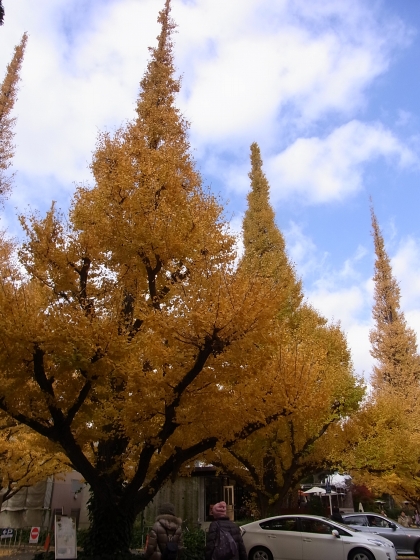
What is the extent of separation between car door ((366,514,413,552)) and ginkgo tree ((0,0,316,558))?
318 inches

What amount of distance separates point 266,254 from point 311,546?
9571mm

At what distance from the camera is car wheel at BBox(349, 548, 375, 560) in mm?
9352

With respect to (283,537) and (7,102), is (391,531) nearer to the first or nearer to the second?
(283,537)

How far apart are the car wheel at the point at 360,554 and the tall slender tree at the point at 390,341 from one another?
18.2 m

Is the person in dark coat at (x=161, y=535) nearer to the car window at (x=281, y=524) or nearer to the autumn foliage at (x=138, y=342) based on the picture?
the autumn foliage at (x=138, y=342)

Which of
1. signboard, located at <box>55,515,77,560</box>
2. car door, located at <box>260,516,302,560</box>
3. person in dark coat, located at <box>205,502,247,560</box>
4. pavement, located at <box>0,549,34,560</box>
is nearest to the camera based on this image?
person in dark coat, located at <box>205,502,247,560</box>

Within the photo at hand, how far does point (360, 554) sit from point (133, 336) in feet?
21.9

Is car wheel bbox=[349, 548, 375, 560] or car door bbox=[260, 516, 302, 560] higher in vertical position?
car door bbox=[260, 516, 302, 560]

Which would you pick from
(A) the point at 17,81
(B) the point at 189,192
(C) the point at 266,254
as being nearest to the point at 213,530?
(B) the point at 189,192

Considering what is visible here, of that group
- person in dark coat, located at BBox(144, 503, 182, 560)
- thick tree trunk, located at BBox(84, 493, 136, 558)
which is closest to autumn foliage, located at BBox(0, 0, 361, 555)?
thick tree trunk, located at BBox(84, 493, 136, 558)

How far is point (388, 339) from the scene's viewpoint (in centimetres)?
2959

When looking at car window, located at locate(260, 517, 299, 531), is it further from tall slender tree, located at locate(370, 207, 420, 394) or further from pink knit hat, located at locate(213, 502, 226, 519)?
tall slender tree, located at locate(370, 207, 420, 394)

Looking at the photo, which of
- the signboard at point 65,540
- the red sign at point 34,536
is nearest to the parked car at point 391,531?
the signboard at point 65,540

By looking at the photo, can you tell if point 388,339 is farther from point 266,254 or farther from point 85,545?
point 85,545
